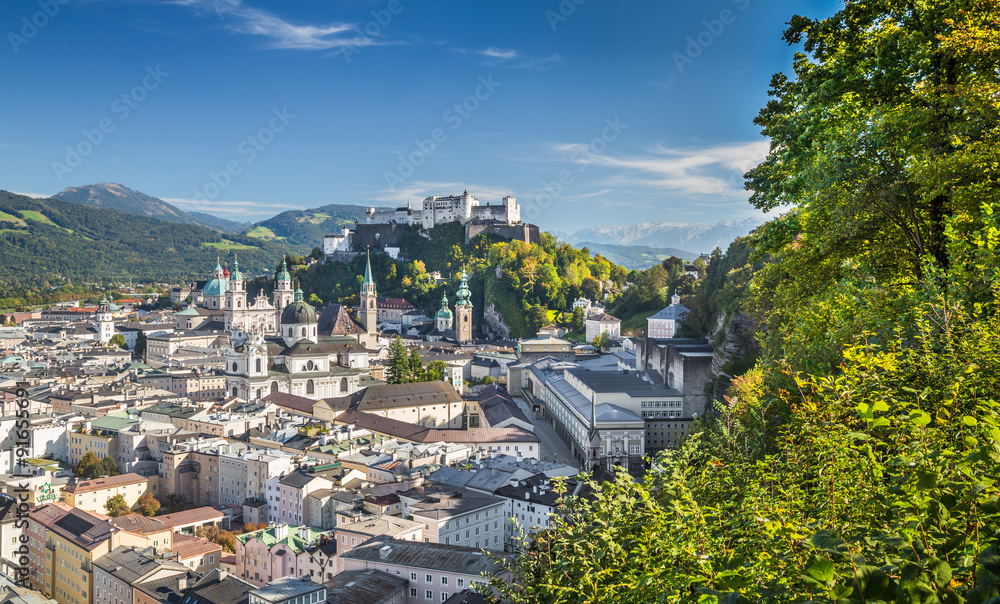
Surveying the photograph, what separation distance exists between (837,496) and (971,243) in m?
3.58

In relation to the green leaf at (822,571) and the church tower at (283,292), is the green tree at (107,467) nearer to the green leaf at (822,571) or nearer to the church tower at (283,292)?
the church tower at (283,292)

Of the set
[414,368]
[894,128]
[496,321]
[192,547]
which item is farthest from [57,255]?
[894,128]

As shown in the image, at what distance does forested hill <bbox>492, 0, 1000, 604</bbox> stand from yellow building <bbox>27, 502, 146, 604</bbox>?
78.1 ft

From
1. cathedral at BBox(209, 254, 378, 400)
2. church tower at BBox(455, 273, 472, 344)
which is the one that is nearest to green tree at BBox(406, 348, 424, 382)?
cathedral at BBox(209, 254, 378, 400)

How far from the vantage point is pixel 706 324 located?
132ft

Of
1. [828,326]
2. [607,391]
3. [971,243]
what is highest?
[971,243]

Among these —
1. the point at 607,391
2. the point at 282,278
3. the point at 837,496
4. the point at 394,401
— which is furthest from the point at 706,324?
the point at 282,278

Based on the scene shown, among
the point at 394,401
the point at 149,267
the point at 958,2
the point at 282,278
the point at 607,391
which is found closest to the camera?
the point at 958,2

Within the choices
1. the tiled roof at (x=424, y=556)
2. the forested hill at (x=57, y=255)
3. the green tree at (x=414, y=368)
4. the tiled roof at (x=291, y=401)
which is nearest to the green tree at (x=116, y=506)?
the tiled roof at (x=291, y=401)

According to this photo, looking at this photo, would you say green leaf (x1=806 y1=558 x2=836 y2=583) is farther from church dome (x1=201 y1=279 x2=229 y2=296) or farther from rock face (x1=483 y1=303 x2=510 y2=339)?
church dome (x1=201 y1=279 x2=229 y2=296)

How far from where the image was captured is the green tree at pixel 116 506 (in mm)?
31688

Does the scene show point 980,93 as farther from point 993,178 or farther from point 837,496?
point 837,496

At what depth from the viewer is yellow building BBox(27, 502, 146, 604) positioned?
25188 millimetres

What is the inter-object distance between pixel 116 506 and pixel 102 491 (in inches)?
45.7
